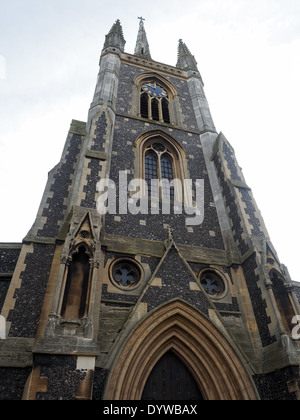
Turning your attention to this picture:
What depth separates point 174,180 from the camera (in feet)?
39.8

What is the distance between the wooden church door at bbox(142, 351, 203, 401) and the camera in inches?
268

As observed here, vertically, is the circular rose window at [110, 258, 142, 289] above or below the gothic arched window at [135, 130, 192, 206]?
below

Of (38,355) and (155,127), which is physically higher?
(155,127)

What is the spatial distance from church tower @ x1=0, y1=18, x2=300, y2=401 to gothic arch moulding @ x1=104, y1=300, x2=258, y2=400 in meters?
0.03

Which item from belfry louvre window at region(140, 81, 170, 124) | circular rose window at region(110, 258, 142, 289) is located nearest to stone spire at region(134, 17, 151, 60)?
belfry louvre window at region(140, 81, 170, 124)

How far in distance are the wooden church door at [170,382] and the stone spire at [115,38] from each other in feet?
59.8

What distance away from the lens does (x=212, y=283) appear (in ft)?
30.0

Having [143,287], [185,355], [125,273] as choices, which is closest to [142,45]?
[125,273]

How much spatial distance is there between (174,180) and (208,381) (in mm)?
7579

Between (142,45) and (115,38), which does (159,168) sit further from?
(142,45)

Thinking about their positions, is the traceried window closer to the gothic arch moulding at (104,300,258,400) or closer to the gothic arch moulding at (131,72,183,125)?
the gothic arch moulding at (131,72,183,125)

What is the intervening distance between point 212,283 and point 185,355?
2.50m
